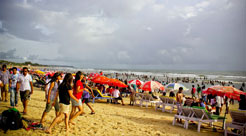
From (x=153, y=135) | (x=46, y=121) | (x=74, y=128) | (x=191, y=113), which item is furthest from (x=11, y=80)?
(x=191, y=113)

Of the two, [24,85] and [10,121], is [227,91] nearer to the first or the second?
[10,121]

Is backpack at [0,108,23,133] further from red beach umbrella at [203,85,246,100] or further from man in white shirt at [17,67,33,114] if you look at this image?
red beach umbrella at [203,85,246,100]

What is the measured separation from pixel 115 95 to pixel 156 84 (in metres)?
3.05

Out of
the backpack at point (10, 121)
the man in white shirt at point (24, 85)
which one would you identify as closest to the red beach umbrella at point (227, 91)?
the backpack at point (10, 121)

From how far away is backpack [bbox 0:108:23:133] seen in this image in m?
4.25

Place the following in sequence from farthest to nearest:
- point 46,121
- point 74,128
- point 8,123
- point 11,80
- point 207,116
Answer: point 11,80 → point 207,116 → point 46,121 → point 74,128 → point 8,123

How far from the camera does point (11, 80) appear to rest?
693 centimetres

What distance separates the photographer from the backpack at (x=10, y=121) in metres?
4.25

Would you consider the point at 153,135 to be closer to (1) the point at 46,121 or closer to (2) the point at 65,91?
(2) the point at 65,91

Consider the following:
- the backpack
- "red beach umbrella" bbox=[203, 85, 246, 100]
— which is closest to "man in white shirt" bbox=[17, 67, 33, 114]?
the backpack

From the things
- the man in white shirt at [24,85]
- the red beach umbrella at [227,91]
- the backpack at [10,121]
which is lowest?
the backpack at [10,121]

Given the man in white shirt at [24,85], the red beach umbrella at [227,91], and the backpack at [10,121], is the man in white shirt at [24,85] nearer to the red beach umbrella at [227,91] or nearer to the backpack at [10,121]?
the backpack at [10,121]

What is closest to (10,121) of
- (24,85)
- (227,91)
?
(24,85)

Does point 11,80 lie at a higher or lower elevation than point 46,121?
higher
